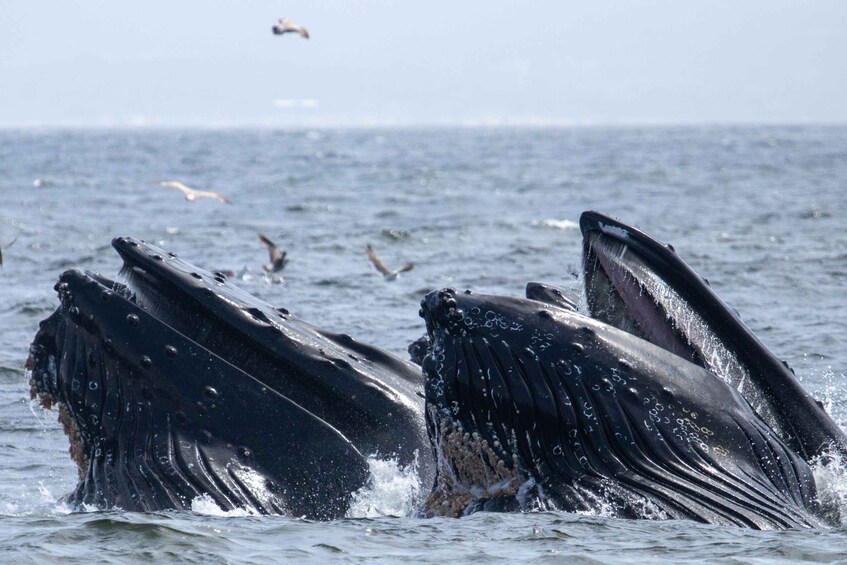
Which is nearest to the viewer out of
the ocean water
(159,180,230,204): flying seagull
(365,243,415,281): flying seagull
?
the ocean water

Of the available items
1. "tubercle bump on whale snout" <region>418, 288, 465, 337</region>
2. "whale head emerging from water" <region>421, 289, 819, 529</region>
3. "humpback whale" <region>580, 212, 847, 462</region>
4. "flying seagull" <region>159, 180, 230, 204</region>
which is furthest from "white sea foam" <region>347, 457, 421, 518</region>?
"flying seagull" <region>159, 180, 230, 204</region>

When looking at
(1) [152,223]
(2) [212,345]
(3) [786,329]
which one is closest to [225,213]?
(1) [152,223]

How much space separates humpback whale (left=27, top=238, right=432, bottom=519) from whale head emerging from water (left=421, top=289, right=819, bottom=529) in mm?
943

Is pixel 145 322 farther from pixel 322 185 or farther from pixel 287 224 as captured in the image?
pixel 322 185

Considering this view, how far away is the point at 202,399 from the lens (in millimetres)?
7312

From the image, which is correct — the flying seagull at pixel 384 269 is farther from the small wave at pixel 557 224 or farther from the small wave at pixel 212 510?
the small wave at pixel 212 510

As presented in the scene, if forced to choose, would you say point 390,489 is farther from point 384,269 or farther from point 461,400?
point 384,269

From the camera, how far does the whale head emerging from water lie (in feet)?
21.5

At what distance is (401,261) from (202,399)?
56.2 ft

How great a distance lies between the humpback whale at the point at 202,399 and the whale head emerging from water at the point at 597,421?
0.94 metres

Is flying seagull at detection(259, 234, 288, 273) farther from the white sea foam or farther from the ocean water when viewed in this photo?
the white sea foam

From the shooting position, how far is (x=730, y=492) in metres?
6.62

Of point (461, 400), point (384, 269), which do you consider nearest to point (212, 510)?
point (461, 400)

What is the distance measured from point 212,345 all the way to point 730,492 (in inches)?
103
